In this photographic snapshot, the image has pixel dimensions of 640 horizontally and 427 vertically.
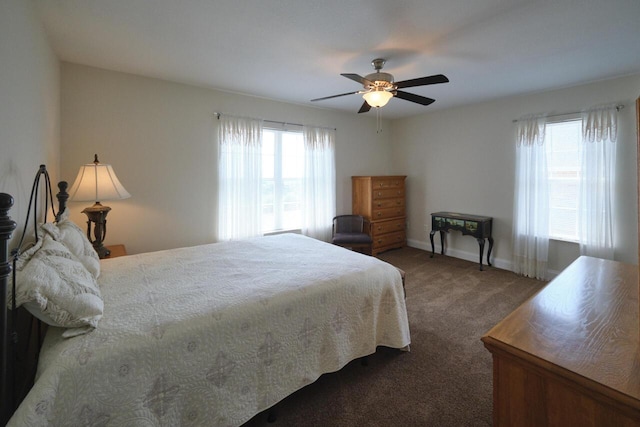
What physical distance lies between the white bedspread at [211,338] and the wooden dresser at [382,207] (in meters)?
2.59

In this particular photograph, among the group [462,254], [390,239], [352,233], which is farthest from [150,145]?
[462,254]

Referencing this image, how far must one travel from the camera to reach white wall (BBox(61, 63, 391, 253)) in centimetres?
291

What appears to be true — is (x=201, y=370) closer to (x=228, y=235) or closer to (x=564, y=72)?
(x=228, y=235)

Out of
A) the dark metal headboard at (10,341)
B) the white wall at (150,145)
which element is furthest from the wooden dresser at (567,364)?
the white wall at (150,145)

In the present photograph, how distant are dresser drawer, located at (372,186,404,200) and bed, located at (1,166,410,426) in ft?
8.72

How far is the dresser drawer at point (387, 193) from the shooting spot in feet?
16.1

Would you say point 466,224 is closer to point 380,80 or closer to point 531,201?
point 531,201

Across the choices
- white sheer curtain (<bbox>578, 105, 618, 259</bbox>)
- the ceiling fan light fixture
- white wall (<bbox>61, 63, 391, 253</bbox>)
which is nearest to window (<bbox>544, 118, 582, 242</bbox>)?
white sheer curtain (<bbox>578, 105, 618, 259</bbox>)

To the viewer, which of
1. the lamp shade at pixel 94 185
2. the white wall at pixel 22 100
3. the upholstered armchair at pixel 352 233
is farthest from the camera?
the upholstered armchair at pixel 352 233

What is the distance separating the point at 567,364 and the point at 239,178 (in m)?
3.70

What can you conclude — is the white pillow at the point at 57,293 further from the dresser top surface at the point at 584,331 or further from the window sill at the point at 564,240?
the window sill at the point at 564,240

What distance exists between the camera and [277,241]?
9.95 feet

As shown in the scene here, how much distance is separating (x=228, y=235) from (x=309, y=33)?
265cm

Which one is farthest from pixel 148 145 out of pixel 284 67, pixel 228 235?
pixel 284 67
